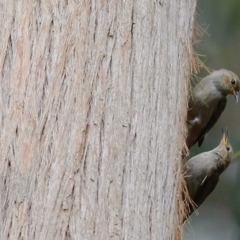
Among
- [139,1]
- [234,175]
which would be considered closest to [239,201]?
[234,175]

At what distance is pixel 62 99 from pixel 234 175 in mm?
3853

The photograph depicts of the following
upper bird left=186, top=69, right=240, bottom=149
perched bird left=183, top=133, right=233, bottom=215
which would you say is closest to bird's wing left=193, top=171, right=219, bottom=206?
perched bird left=183, top=133, right=233, bottom=215

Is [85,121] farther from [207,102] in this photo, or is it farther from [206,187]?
[206,187]

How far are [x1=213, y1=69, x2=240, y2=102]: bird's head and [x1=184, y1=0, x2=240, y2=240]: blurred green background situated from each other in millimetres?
1444

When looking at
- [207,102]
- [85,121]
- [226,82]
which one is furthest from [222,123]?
[85,121]

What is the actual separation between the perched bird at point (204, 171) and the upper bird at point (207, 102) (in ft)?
0.44

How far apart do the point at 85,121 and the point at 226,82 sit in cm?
152

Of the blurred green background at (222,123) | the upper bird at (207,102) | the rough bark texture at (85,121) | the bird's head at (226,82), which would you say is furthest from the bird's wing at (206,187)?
the blurred green background at (222,123)

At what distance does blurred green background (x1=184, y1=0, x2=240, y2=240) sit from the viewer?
538cm

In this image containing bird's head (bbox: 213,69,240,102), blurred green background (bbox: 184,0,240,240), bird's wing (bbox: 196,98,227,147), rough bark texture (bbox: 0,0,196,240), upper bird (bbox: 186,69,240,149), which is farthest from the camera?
blurred green background (bbox: 184,0,240,240)

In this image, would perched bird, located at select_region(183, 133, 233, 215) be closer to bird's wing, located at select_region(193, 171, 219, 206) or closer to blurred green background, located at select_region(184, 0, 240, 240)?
bird's wing, located at select_region(193, 171, 219, 206)

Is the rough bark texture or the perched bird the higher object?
the rough bark texture

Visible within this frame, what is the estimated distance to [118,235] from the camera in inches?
81.4

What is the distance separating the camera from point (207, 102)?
3.23 meters
